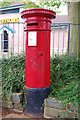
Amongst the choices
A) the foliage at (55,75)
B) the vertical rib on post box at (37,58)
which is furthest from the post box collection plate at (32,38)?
the foliage at (55,75)

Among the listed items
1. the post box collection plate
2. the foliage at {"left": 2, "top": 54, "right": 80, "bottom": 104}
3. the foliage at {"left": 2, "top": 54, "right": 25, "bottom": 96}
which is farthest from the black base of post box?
the post box collection plate

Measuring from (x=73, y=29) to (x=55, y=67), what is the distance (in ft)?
3.78

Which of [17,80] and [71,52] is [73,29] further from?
[17,80]

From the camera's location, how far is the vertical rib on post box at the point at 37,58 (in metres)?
3.39

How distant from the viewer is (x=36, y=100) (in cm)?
352

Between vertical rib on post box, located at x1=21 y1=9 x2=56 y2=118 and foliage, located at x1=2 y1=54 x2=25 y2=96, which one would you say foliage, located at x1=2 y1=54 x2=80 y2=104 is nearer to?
foliage, located at x1=2 y1=54 x2=25 y2=96

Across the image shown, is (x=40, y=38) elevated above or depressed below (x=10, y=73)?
above

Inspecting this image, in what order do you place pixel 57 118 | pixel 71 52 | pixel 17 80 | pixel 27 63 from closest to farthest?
pixel 57 118 < pixel 27 63 < pixel 17 80 < pixel 71 52

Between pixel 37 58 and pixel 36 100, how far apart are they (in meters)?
0.65

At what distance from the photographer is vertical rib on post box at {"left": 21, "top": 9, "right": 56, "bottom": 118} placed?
3391mm

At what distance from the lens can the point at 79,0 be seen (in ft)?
16.2

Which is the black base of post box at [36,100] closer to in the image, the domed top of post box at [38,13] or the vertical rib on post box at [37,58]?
the vertical rib on post box at [37,58]

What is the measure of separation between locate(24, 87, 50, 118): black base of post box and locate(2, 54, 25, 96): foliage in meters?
0.43

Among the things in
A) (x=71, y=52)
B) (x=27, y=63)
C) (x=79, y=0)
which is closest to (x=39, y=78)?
(x=27, y=63)
